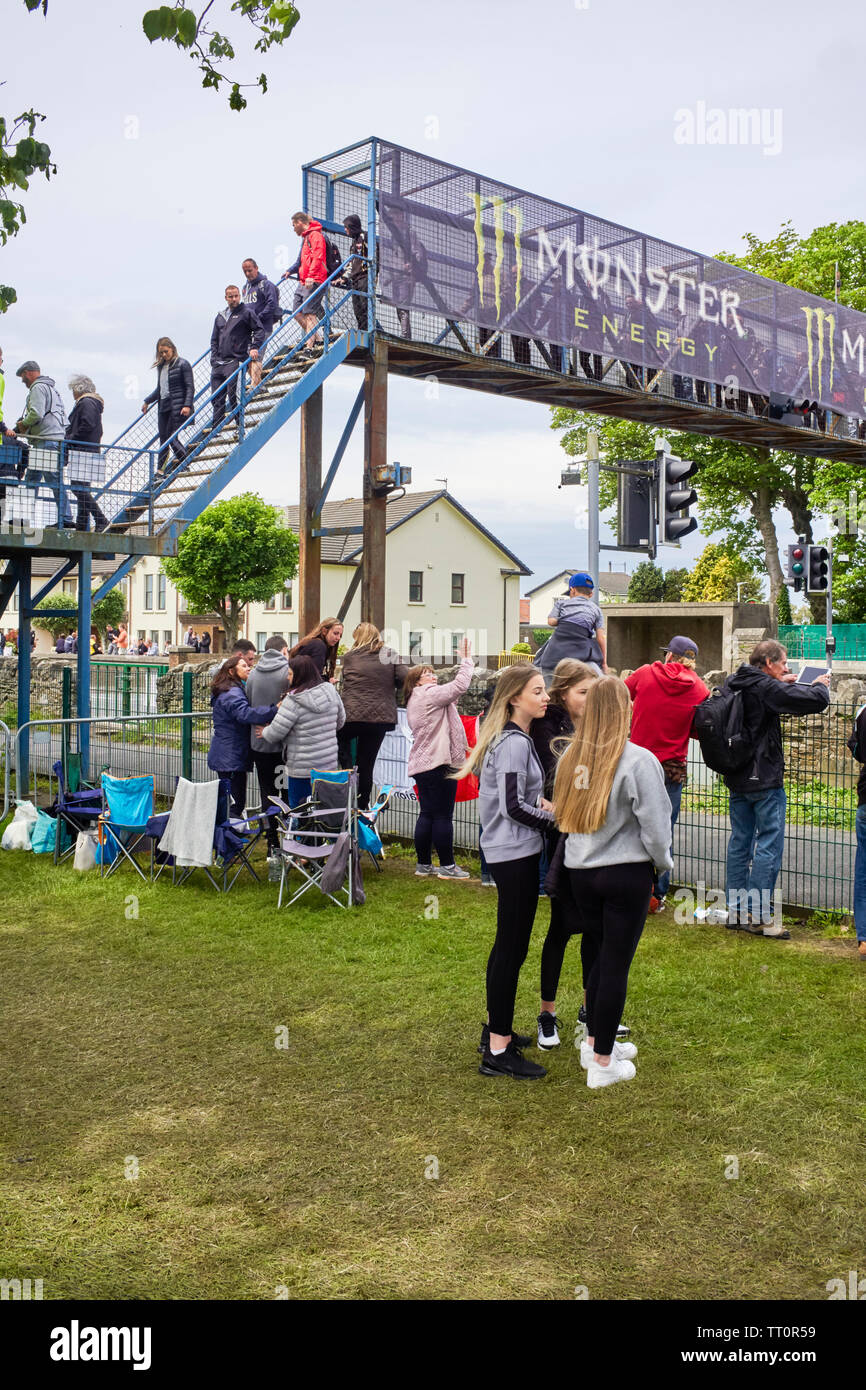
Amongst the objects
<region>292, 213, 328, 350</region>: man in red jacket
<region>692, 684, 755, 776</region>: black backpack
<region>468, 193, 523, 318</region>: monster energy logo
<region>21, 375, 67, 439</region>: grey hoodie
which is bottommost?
<region>692, 684, 755, 776</region>: black backpack

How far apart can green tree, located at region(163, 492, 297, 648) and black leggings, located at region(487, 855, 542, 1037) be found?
170ft

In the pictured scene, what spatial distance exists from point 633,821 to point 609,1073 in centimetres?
120

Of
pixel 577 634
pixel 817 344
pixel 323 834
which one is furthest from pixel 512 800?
pixel 817 344

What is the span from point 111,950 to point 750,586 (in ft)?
210

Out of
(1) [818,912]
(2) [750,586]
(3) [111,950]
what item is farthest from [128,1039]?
(2) [750,586]

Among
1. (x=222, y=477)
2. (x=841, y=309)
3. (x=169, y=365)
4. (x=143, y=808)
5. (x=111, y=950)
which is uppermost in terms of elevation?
(x=841, y=309)

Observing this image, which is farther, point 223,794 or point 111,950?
point 223,794

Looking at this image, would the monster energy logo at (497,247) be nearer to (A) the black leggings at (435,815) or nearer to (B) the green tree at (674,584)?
(A) the black leggings at (435,815)

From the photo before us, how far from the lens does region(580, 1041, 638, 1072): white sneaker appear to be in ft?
17.5

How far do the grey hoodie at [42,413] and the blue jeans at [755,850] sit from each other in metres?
8.47

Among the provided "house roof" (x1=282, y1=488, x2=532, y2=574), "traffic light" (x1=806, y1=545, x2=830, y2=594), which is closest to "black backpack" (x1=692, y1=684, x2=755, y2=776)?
"traffic light" (x1=806, y1=545, x2=830, y2=594)

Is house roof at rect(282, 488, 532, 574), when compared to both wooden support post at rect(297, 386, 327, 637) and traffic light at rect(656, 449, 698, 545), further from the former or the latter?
traffic light at rect(656, 449, 698, 545)
